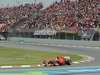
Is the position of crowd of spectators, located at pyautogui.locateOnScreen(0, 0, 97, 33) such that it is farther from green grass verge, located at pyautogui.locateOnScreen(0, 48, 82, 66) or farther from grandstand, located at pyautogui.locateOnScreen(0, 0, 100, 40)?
green grass verge, located at pyautogui.locateOnScreen(0, 48, 82, 66)

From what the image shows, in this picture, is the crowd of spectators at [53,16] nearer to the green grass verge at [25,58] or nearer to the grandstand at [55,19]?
the grandstand at [55,19]

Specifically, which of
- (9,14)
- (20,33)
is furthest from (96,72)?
(9,14)

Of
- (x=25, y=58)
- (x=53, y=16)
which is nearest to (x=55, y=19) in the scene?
(x=53, y=16)

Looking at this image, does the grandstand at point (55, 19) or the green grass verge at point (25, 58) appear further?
the grandstand at point (55, 19)

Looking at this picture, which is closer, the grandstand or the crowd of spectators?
the grandstand

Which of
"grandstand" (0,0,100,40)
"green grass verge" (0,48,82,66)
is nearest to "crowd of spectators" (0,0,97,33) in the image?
"grandstand" (0,0,100,40)

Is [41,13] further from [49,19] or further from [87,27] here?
[87,27]

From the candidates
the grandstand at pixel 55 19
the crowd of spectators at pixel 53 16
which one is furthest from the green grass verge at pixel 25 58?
the crowd of spectators at pixel 53 16

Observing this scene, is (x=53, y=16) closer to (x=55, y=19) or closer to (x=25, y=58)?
(x=55, y=19)

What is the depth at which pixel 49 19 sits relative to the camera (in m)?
41.6

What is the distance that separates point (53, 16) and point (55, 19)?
34.7 inches

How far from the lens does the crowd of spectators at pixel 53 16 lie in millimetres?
38156

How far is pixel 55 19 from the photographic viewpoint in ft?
135

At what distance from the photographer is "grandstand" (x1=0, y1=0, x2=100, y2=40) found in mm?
36619
